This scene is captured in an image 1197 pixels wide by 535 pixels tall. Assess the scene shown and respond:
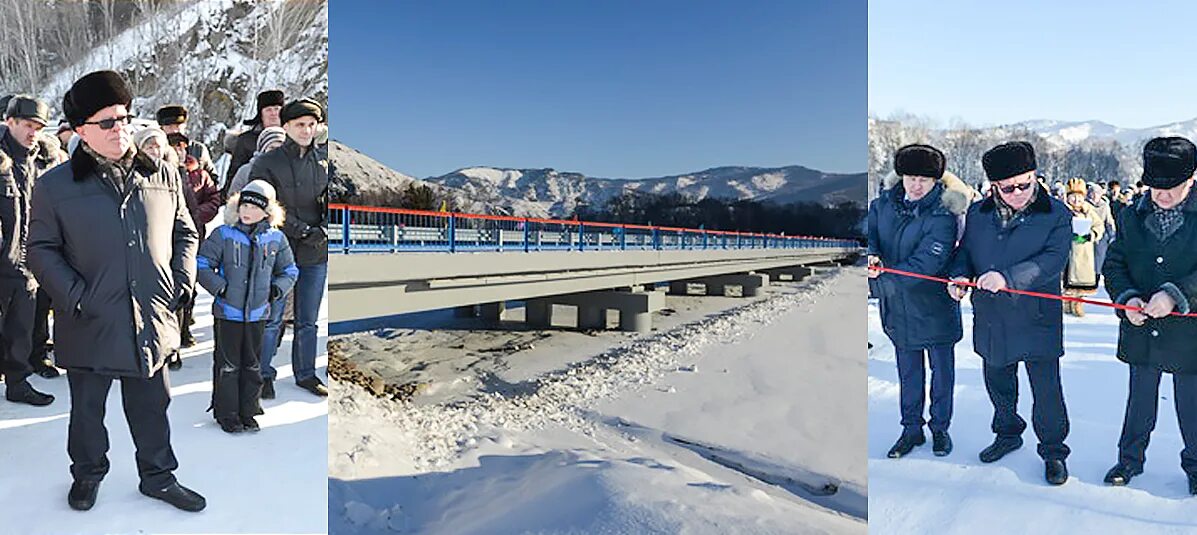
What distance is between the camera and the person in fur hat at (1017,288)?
126cm

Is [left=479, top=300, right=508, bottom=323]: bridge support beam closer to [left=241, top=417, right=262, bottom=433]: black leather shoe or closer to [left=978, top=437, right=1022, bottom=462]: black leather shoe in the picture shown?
[left=241, top=417, right=262, bottom=433]: black leather shoe

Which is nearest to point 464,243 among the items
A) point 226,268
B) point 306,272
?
point 306,272

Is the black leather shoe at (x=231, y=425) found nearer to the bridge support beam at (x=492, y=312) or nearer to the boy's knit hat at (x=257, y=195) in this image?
the boy's knit hat at (x=257, y=195)

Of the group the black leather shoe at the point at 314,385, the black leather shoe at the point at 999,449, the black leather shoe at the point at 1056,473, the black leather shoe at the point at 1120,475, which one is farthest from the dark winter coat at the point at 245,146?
the black leather shoe at the point at 1120,475

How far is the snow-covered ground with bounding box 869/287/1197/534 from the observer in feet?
4.25

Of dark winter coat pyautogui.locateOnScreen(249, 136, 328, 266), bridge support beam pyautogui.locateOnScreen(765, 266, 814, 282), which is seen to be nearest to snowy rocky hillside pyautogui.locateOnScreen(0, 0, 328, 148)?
dark winter coat pyautogui.locateOnScreen(249, 136, 328, 266)

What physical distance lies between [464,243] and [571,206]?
388 mm

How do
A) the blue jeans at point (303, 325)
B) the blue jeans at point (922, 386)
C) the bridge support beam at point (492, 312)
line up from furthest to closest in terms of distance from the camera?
the bridge support beam at point (492, 312), the blue jeans at point (303, 325), the blue jeans at point (922, 386)

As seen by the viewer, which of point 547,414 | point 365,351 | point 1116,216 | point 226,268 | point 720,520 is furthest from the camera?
point 365,351

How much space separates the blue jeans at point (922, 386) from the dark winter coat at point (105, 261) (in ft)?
5.67

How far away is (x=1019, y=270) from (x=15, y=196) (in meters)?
2.77

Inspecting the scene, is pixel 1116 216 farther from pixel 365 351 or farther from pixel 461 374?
pixel 365 351

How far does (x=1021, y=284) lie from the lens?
50.4 inches

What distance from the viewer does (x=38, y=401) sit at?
1.94m
